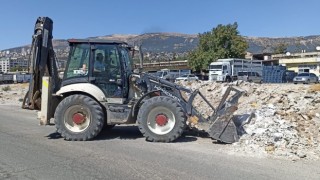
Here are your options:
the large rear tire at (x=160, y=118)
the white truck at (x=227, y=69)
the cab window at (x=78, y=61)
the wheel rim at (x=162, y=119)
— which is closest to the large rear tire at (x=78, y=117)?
the cab window at (x=78, y=61)

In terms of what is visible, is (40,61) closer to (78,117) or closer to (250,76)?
(78,117)

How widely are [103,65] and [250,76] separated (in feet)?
139

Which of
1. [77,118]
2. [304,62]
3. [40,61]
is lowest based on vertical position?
[77,118]

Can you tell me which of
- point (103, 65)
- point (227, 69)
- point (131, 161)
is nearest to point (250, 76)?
point (227, 69)

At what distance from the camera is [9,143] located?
970cm

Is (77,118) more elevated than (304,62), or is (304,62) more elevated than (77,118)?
(304,62)

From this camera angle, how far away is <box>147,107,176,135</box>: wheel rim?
9703 mm

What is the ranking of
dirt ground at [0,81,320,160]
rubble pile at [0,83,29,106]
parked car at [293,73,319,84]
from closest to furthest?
dirt ground at [0,81,320,160]
rubble pile at [0,83,29,106]
parked car at [293,73,319,84]

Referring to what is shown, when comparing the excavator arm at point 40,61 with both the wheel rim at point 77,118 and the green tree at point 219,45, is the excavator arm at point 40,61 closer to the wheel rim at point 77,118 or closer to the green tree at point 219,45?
the wheel rim at point 77,118

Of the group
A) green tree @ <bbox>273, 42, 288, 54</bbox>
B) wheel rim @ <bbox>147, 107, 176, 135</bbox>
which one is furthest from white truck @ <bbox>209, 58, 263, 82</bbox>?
green tree @ <bbox>273, 42, 288, 54</bbox>

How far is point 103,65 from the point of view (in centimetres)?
1028

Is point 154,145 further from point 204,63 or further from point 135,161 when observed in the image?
point 204,63

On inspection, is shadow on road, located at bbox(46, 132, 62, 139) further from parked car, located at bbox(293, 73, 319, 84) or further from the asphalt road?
parked car, located at bbox(293, 73, 319, 84)

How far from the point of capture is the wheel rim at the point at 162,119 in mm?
9703
